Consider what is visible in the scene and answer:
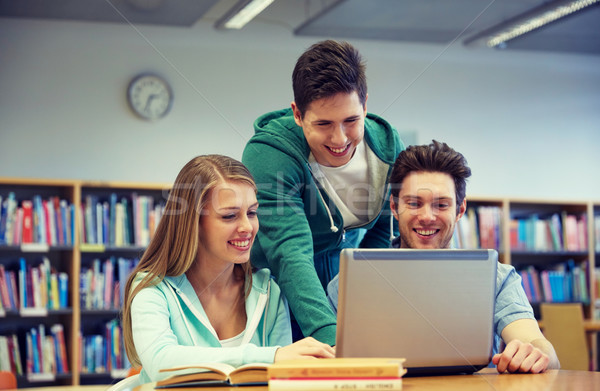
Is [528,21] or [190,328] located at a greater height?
[528,21]

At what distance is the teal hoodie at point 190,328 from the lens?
1.35 meters

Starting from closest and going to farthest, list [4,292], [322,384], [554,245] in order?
[322,384]
[4,292]
[554,245]

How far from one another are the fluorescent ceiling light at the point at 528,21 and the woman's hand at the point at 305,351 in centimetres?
415

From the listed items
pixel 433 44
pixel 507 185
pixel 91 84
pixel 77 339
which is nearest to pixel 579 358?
pixel 507 185

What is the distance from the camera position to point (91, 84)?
206 inches

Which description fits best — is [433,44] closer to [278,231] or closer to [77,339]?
[77,339]

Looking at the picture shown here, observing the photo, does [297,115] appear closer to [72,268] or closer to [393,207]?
[393,207]

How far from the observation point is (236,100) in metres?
5.59

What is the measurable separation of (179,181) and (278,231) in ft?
1.00

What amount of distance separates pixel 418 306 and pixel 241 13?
4064 mm

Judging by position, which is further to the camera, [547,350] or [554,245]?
[554,245]

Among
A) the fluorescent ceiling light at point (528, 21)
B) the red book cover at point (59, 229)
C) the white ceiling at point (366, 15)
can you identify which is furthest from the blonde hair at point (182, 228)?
the fluorescent ceiling light at point (528, 21)

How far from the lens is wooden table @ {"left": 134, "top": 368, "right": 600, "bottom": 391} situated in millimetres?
1197

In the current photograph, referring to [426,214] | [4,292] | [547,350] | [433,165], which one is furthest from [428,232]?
[4,292]
